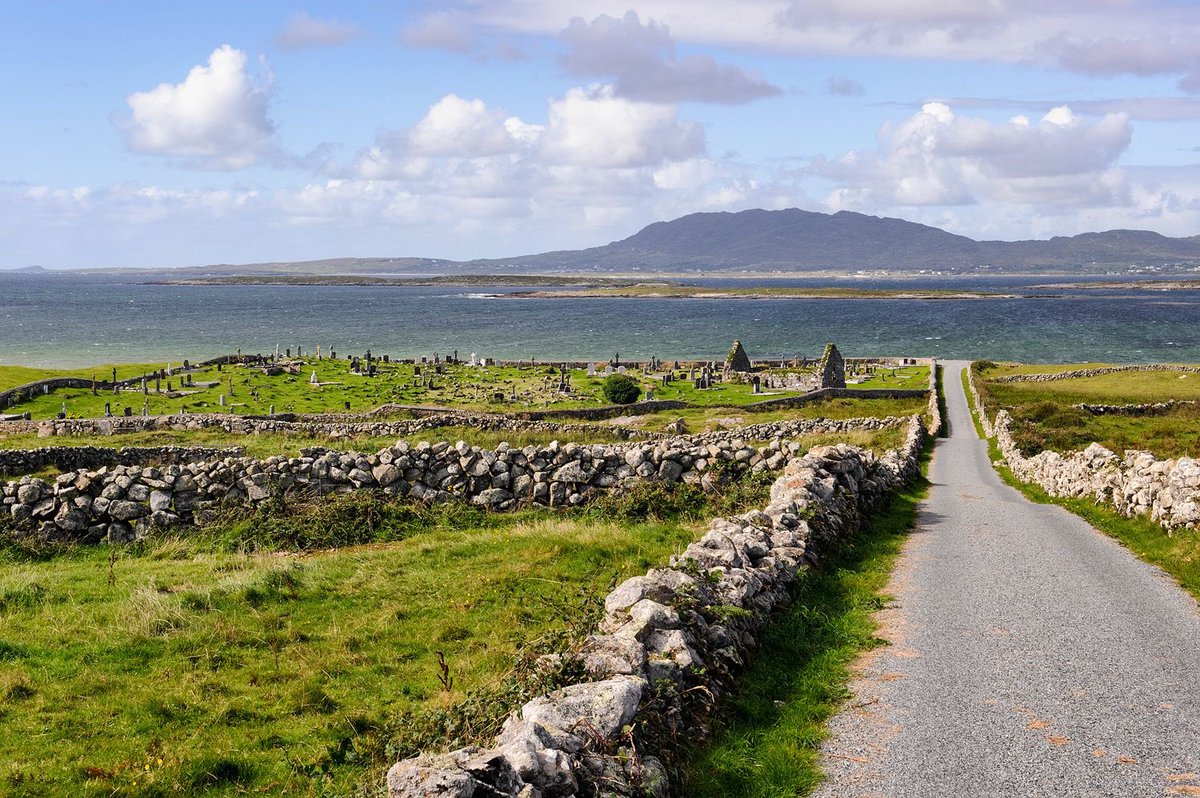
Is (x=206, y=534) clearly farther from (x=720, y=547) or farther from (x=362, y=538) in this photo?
(x=720, y=547)

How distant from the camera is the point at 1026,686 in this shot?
9.43m

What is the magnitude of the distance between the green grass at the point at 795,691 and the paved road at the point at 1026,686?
238 millimetres

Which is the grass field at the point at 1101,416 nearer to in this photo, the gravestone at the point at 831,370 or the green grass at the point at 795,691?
the gravestone at the point at 831,370

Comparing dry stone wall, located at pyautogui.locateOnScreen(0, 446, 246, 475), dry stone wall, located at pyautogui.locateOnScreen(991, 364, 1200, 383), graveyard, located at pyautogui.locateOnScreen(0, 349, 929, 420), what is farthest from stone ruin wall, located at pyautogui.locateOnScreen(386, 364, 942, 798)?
dry stone wall, located at pyautogui.locateOnScreen(991, 364, 1200, 383)

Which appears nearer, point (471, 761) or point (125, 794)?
point (471, 761)

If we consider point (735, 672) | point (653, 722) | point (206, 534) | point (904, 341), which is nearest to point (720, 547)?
point (735, 672)

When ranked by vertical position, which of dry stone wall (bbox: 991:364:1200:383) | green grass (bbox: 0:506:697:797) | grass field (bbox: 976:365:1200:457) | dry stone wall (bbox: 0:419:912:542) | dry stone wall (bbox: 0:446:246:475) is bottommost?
grass field (bbox: 976:365:1200:457)

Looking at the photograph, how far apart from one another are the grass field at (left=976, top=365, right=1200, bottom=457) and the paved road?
25.4 meters

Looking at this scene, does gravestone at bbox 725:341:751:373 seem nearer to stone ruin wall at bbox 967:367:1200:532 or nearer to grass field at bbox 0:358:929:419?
grass field at bbox 0:358:929:419

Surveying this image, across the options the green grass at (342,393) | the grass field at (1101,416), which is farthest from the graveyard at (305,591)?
the green grass at (342,393)

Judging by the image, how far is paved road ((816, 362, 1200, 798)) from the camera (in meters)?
7.51

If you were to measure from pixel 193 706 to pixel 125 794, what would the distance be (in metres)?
1.91

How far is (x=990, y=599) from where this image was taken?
13.0 m

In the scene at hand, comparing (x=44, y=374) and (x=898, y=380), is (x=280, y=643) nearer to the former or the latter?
(x=44, y=374)
